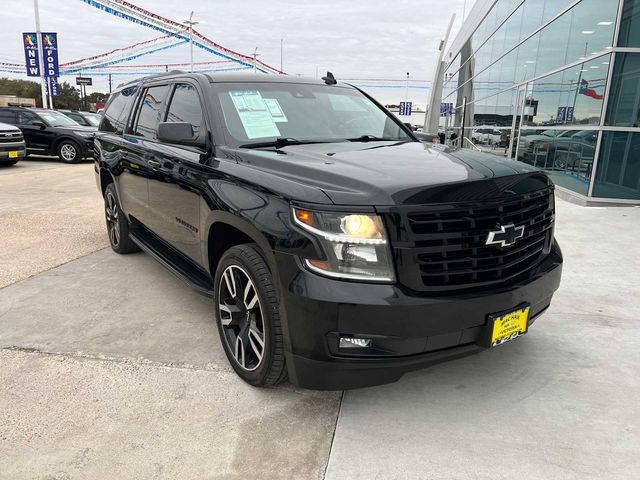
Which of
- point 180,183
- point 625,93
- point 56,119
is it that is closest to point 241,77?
point 180,183

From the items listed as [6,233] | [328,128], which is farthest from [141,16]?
[328,128]

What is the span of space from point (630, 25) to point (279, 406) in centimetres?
877

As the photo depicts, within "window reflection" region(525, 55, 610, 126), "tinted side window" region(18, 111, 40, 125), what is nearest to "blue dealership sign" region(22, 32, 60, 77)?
"tinted side window" region(18, 111, 40, 125)

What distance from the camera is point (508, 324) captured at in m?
2.53

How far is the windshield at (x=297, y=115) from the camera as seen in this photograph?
132 inches

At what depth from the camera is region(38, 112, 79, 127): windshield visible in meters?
15.8

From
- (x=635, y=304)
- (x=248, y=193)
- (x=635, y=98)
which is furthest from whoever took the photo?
(x=635, y=98)

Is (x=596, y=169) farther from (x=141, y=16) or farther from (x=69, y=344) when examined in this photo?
(x=141, y=16)

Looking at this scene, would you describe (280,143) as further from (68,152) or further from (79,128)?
(79,128)

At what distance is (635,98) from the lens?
27.0 feet

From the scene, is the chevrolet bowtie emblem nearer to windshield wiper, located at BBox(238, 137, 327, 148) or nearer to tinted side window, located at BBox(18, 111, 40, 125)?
windshield wiper, located at BBox(238, 137, 327, 148)

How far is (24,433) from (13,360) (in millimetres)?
874

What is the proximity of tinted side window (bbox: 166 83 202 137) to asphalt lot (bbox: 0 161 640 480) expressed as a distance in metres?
1.48

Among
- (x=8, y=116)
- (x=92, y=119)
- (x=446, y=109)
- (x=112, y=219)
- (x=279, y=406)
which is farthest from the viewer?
(x=446, y=109)
